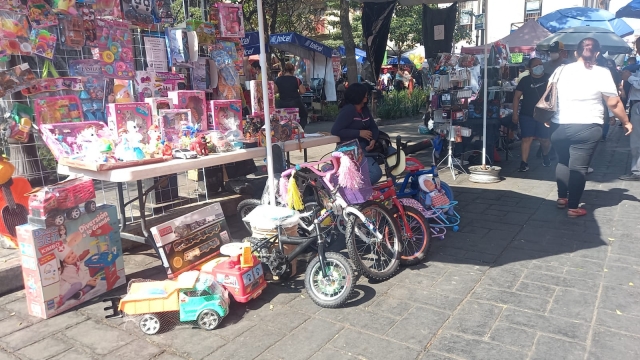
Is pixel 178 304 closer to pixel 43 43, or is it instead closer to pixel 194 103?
pixel 194 103

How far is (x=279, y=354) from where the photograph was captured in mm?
2797

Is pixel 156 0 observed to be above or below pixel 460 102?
above

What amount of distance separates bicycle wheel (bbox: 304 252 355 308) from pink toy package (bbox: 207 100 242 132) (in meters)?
1.73

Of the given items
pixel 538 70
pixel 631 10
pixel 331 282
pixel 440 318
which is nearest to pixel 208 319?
pixel 331 282

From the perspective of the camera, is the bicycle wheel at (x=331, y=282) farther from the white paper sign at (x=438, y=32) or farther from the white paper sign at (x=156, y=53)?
the white paper sign at (x=438, y=32)

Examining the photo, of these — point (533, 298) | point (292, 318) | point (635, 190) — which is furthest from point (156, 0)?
point (635, 190)

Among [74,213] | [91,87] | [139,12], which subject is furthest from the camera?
[139,12]

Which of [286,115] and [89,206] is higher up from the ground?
[286,115]

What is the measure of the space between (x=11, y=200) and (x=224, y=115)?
1930mm

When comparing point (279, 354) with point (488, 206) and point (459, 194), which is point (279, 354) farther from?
point (459, 194)

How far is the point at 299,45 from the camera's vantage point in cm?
1374

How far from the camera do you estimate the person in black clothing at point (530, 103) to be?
23.6ft

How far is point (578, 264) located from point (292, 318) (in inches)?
97.7

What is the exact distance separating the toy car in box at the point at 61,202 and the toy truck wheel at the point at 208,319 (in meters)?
1.19
